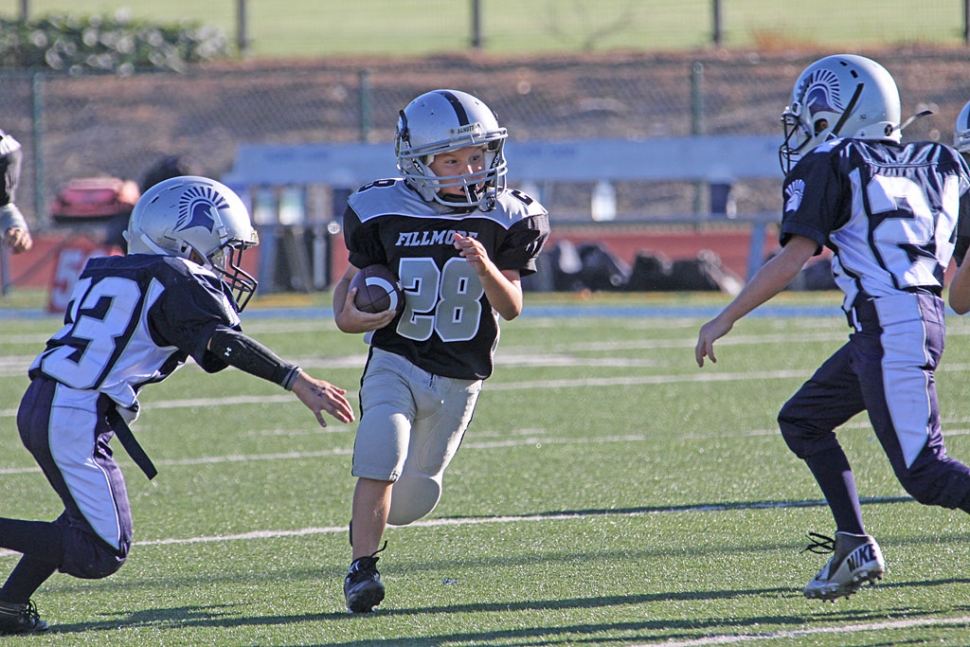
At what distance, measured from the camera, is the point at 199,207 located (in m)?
3.55

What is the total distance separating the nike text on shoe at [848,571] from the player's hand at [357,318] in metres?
1.29

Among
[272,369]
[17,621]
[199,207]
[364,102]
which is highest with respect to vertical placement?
[199,207]

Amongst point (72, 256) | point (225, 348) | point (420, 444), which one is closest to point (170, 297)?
point (225, 348)

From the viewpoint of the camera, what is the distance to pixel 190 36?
24703 mm

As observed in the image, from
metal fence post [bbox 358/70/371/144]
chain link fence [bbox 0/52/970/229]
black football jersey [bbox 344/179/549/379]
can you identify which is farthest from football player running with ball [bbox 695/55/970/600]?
chain link fence [bbox 0/52/970/229]

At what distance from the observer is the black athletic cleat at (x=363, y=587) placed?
11.3 ft

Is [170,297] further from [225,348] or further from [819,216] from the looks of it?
[819,216]

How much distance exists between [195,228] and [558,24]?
25986mm

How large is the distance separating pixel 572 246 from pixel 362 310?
10.0 metres

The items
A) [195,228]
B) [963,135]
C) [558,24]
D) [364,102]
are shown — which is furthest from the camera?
[558,24]

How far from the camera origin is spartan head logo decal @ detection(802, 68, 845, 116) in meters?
3.50

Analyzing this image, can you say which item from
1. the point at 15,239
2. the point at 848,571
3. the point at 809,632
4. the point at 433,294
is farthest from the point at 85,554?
the point at 15,239

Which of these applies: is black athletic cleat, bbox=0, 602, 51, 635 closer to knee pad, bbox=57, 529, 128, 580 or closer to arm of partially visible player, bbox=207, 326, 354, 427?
knee pad, bbox=57, 529, 128, 580

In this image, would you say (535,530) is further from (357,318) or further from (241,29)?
(241,29)
